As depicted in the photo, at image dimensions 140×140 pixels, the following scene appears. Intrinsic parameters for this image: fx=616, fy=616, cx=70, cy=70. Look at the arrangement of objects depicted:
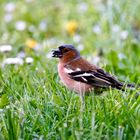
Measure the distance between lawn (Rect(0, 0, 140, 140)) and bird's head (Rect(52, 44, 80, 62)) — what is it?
22 centimetres

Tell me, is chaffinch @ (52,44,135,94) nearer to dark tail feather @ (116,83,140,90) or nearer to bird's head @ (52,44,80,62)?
dark tail feather @ (116,83,140,90)

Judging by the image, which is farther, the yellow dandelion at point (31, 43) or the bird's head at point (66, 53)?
the yellow dandelion at point (31, 43)

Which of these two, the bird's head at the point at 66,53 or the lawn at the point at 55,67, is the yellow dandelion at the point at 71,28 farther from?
the bird's head at the point at 66,53

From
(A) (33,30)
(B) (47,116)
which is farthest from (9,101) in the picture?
(A) (33,30)

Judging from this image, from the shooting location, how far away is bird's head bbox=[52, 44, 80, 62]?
6281mm

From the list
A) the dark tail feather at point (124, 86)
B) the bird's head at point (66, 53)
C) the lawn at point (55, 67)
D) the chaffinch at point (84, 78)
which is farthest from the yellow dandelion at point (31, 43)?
the dark tail feather at point (124, 86)

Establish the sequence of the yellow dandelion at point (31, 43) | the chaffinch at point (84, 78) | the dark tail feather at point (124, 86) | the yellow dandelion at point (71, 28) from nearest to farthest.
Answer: the dark tail feather at point (124, 86)
the chaffinch at point (84, 78)
the yellow dandelion at point (31, 43)
the yellow dandelion at point (71, 28)

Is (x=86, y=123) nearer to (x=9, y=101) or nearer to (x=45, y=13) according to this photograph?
(x=9, y=101)

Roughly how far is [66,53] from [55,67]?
69 centimetres

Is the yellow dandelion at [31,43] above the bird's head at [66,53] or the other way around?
the other way around

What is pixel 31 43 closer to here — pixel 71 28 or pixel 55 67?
pixel 71 28

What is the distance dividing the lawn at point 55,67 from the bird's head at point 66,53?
0.22 metres

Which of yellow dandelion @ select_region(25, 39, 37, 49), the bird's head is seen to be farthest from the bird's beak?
yellow dandelion @ select_region(25, 39, 37, 49)

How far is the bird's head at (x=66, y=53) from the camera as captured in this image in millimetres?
6281
